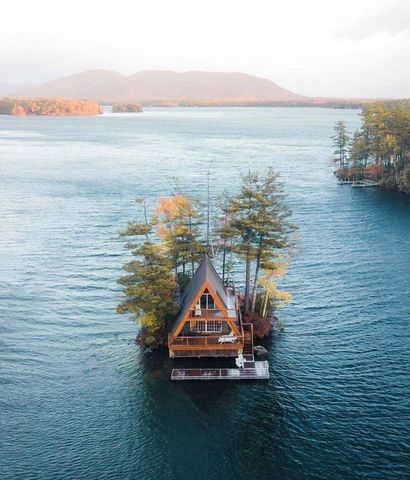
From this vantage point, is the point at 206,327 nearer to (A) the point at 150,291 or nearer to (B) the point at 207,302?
(B) the point at 207,302

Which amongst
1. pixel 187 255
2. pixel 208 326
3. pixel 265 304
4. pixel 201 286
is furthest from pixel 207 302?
pixel 265 304

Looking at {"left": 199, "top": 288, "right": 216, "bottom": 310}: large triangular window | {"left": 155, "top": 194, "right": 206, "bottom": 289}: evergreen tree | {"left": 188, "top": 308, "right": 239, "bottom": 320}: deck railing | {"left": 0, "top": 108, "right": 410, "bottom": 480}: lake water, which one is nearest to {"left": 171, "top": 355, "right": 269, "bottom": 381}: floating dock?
{"left": 0, "top": 108, "right": 410, "bottom": 480}: lake water

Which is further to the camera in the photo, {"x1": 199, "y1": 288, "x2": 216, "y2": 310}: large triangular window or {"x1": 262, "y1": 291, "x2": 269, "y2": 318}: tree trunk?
{"x1": 262, "y1": 291, "x2": 269, "y2": 318}: tree trunk

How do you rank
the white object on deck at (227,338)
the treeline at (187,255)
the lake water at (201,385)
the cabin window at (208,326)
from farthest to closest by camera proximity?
the treeline at (187,255) < the cabin window at (208,326) < the white object on deck at (227,338) < the lake water at (201,385)

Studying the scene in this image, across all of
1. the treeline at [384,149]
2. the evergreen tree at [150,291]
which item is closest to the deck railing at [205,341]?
the evergreen tree at [150,291]

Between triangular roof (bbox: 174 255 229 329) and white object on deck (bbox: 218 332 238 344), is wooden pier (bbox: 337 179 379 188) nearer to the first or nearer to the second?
triangular roof (bbox: 174 255 229 329)

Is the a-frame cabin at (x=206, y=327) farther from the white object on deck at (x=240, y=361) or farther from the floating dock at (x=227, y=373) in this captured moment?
the floating dock at (x=227, y=373)
